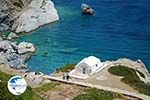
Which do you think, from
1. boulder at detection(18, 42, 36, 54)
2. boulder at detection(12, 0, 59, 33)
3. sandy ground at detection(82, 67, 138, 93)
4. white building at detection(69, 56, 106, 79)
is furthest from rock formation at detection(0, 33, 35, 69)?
sandy ground at detection(82, 67, 138, 93)

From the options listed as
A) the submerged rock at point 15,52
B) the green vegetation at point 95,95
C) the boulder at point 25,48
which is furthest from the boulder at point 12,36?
the green vegetation at point 95,95

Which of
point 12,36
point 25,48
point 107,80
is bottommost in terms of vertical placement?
point 12,36

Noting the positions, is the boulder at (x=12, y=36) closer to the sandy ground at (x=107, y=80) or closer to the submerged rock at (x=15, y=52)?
the submerged rock at (x=15, y=52)

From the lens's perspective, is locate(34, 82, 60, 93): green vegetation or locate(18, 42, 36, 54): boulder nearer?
locate(34, 82, 60, 93): green vegetation

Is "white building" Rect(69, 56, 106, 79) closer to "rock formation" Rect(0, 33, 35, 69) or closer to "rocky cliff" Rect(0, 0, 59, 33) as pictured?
"rock formation" Rect(0, 33, 35, 69)

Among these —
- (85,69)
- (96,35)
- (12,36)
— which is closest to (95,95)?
(85,69)

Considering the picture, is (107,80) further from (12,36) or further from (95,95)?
(12,36)

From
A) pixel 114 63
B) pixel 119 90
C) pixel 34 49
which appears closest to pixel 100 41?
pixel 34 49
